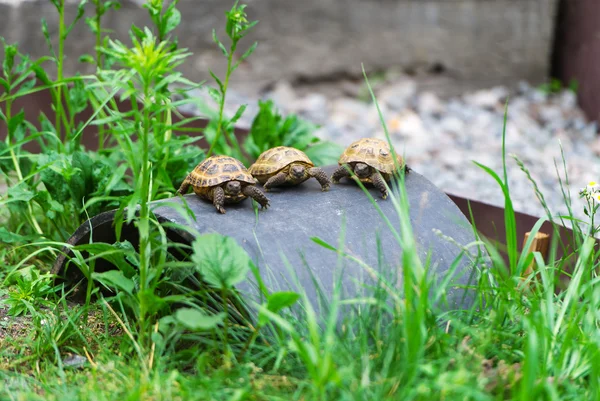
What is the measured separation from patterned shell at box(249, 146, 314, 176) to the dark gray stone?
9 centimetres

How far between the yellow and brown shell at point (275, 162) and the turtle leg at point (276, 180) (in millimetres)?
20

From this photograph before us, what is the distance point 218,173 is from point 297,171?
0.30m

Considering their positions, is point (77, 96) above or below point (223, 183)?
above

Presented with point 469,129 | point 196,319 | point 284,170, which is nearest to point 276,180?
point 284,170

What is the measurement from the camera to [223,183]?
2322 millimetres

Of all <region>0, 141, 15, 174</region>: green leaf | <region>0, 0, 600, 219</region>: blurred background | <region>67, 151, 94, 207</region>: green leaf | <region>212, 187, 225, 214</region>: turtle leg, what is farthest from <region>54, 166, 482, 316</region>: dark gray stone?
<region>0, 0, 600, 219</region>: blurred background

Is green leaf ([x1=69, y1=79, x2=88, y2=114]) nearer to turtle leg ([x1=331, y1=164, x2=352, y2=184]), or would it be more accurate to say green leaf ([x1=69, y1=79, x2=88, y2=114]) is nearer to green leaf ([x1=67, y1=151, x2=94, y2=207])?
green leaf ([x1=67, y1=151, x2=94, y2=207])

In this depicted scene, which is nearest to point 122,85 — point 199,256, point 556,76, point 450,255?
point 199,256

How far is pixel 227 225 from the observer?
2.25 m

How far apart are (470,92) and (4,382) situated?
17.0 ft

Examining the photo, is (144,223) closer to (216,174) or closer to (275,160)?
(216,174)

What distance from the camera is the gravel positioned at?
15.1 feet

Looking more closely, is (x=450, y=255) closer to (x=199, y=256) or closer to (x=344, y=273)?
(x=344, y=273)

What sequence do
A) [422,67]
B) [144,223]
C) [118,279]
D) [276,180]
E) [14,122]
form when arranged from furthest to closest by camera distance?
[422,67] < [14,122] < [276,180] < [118,279] < [144,223]
